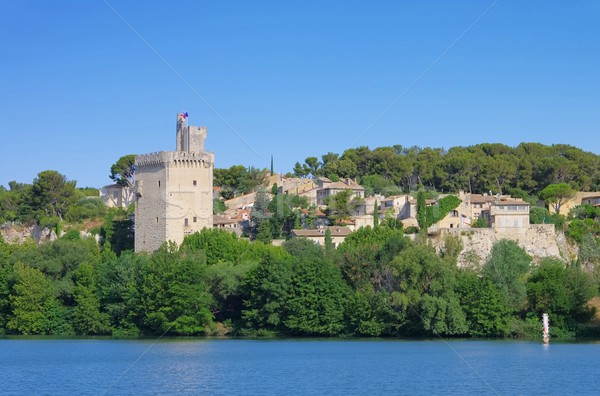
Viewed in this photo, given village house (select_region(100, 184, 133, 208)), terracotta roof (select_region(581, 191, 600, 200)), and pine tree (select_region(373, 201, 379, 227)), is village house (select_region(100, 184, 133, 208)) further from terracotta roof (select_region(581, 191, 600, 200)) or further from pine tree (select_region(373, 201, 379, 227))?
terracotta roof (select_region(581, 191, 600, 200))

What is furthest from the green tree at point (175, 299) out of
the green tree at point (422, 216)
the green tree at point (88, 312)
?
the green tree at point (422, 216)

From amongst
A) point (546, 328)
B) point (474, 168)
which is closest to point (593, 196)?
point (474, 168)

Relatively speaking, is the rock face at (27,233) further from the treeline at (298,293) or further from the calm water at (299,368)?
the calm water at (299,368)

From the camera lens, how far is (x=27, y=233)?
76.4 metres

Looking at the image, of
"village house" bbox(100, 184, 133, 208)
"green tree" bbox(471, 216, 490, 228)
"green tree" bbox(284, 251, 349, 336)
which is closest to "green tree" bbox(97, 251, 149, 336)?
"green tree" bbox(284, 251, 349, 336)

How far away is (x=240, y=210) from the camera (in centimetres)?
7975

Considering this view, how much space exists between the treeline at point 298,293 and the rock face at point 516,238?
4.40 metres

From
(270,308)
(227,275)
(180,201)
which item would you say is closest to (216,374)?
(270,308)

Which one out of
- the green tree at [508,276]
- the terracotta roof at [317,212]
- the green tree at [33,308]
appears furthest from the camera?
the terracotta roof at [317,212]

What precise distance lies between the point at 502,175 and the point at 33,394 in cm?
6384

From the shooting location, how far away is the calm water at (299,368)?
102 feet

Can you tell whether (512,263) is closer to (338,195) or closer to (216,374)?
(216,374)

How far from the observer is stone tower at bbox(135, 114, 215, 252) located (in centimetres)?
6406

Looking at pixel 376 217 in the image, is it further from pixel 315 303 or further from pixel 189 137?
pixel 315 303
